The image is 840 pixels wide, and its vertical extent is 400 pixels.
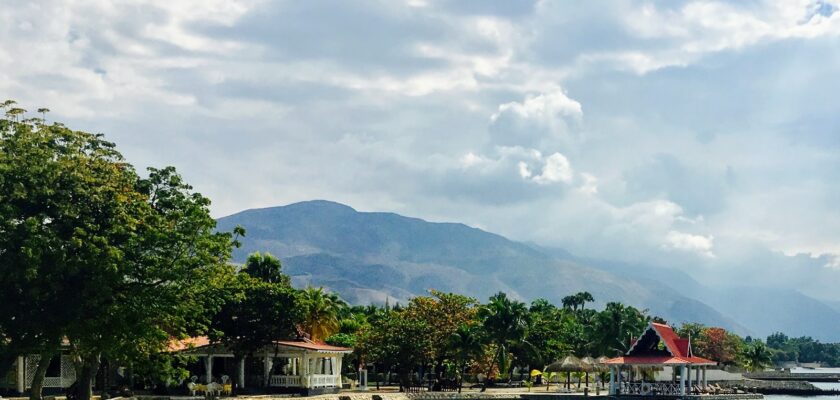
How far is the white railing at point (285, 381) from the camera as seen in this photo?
57.8m

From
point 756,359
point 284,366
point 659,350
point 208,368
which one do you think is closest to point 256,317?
point 208,368

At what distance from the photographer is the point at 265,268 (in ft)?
227

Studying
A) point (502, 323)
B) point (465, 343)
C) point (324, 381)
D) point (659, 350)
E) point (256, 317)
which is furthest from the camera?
point (502, 323)

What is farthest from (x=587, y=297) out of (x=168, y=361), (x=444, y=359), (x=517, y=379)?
(x=168, y=361)

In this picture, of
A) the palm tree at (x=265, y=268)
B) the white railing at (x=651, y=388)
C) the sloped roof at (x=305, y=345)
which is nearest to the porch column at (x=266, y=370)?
the sloped roof at (x=305, y=345)

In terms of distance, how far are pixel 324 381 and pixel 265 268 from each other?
1212cm

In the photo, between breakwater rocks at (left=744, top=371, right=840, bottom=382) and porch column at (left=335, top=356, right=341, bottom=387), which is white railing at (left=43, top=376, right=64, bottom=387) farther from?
breakwater rocks at (left=744, top=371, right=840, bottom=382)

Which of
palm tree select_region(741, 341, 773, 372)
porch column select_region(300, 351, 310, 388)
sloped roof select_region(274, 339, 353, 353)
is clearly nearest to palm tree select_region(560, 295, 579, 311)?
palm tree select_region(741, 341, 773, 372)

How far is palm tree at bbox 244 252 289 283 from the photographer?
6871cm

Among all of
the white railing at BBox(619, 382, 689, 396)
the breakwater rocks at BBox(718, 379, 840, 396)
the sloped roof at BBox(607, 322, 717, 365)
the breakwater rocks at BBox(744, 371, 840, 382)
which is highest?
the sloped roof at BBox(607, 322, 717, 365)

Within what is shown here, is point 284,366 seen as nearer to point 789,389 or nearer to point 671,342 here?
point 671,342

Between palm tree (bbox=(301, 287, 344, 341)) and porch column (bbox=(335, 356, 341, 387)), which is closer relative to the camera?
porch column (bbox=(335, 356, 341, 387))

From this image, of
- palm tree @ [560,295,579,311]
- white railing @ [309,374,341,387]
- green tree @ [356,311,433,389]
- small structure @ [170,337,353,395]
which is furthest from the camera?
palm tree @ [560,295,579,311]

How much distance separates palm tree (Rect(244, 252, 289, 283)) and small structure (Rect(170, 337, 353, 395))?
7.60 metres
